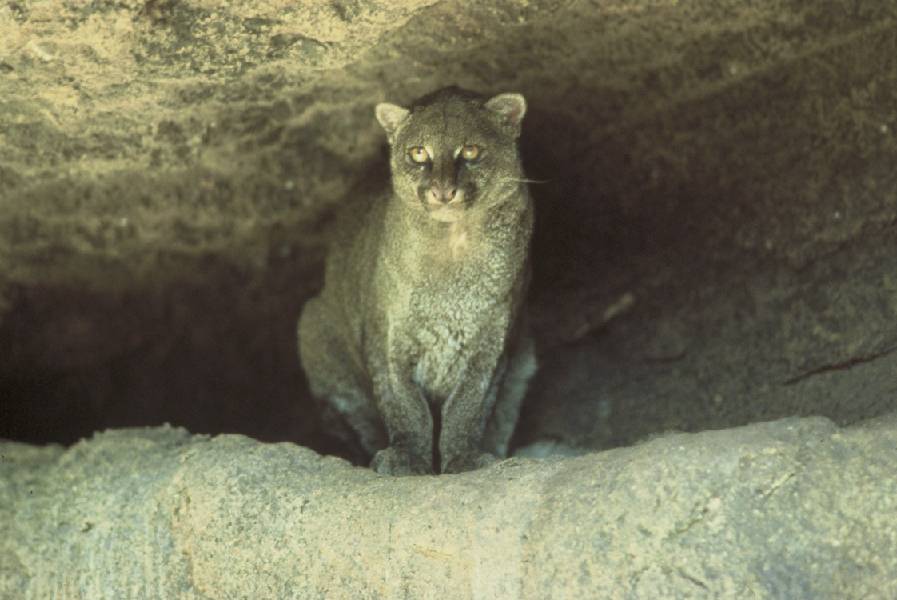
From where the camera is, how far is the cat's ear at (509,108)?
18.3 feet

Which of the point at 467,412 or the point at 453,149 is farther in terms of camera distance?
the point at 467,412

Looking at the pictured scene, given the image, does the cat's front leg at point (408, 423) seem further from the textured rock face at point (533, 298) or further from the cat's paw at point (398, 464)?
the textured rock face at point (533, 298)

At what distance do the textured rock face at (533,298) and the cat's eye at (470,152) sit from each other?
53 centimetres

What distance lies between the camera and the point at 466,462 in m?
5.68

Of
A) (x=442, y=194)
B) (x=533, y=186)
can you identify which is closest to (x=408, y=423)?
(x=442, y=194)

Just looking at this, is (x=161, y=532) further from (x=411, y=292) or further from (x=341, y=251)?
(x=341, y=251)

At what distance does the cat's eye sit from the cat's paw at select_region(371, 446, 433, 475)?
1400 mm

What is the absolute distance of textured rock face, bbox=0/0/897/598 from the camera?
384 cm

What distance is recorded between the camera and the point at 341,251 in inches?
259

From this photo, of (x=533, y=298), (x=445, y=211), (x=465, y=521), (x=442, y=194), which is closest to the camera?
(x=465, y=521)

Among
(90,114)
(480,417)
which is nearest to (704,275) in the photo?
(480,417)

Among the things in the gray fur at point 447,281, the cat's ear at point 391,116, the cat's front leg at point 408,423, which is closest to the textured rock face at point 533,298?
the cat's ear at point 391,116

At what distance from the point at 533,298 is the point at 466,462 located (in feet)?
5.47

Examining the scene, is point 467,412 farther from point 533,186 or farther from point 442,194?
point 533,186
